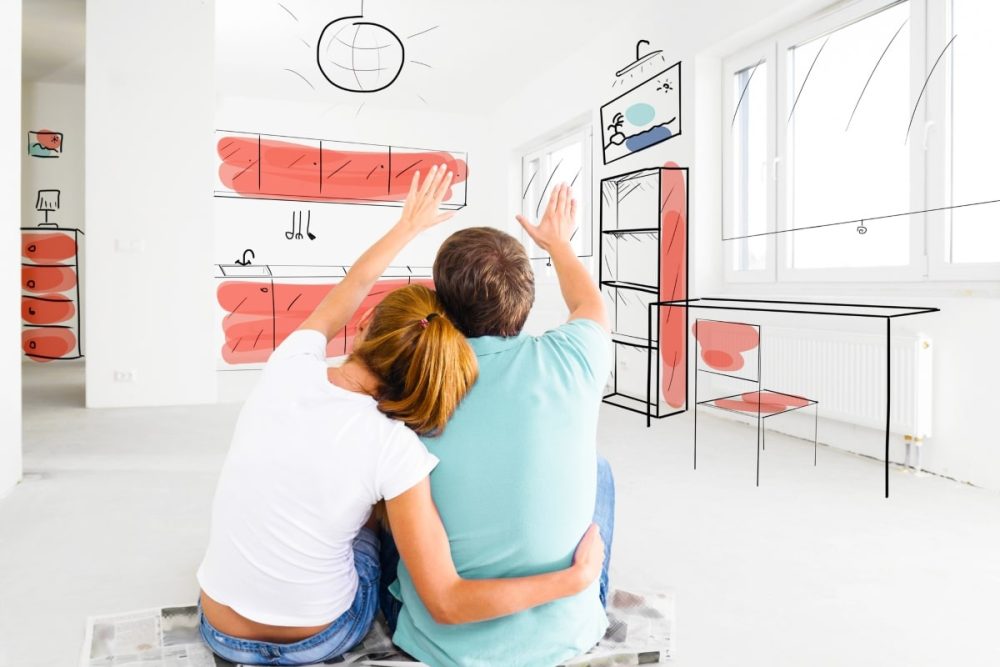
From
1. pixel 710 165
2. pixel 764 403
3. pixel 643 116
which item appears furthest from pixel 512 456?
pixel 643 116

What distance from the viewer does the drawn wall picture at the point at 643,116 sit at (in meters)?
4.07

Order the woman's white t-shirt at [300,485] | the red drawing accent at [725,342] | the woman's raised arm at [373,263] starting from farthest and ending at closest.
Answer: the red drawing accent at [725,342]
the woman's raised arm at [373,263]
the woman's white t-shirt at [300,485]

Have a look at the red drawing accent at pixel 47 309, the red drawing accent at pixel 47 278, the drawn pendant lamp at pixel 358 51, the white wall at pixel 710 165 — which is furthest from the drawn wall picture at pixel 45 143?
the white wall at pixel 710 165

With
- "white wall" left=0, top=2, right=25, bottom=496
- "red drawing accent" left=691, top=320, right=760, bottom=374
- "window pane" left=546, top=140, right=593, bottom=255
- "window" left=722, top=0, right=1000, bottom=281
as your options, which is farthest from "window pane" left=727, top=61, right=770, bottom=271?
"white wall" left=0, top=2, right=25, bottom=496

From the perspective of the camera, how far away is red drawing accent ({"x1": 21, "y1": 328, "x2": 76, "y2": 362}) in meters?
6.48

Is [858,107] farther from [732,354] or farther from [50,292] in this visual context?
[50,292]

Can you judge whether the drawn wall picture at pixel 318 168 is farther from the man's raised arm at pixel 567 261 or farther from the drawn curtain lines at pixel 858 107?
the man's raised arm at pixel 567 261

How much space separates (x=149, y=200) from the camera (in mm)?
4348

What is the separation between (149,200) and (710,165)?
11.3 feet

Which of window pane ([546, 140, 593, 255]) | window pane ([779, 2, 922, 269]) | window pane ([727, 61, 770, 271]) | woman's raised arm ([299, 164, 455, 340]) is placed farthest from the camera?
window pane ([546, 140, 593, 255])

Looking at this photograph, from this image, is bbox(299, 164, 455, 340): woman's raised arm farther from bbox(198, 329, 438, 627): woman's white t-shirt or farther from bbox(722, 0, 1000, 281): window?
bbox(722, 0, 1000, 281): window

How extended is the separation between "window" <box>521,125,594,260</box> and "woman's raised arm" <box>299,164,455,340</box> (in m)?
3.52

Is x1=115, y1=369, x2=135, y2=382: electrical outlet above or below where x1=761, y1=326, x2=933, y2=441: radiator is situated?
below

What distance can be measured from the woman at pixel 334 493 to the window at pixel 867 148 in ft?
7.85
